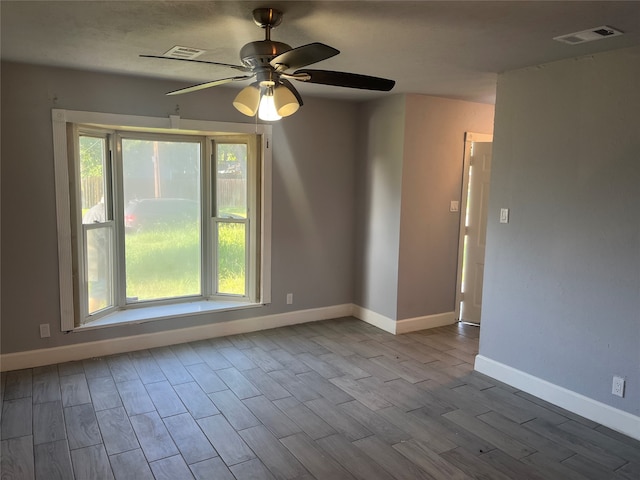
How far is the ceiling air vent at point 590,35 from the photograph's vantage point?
96.5 inches

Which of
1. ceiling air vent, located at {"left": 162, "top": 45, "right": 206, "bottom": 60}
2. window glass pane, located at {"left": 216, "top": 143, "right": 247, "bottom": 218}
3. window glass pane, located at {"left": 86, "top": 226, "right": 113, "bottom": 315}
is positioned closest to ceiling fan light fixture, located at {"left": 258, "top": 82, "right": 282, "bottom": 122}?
ceiling air vent, located at {"left": 162, "top": 45, "right": 206, "bottom": 60}

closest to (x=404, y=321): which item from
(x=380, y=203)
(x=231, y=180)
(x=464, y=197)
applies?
(x=380, y=203)

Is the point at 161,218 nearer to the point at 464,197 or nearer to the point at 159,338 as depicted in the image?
the point at 159,338

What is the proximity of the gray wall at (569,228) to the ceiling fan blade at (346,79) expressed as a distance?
1461 mm

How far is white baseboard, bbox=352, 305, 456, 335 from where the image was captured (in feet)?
15.3

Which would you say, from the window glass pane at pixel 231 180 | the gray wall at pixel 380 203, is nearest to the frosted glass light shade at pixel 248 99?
the window glass pane at pixel 231 180

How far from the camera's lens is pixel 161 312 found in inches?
170

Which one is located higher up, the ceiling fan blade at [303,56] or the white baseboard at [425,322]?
the ceiling fan blade at [303,56]

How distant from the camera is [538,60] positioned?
3143 mm

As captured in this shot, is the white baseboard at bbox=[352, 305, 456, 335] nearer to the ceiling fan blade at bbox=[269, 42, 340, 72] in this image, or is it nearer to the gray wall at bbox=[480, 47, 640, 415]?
the gray wall at bbox=[480, 47, 640, 415]

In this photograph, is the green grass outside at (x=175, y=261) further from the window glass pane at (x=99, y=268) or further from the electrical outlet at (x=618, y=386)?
the electrical outlet at (x=618, y=386)

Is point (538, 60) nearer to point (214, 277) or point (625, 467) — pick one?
point (625, 467)

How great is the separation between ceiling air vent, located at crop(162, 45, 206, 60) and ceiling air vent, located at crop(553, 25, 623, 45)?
2.16m

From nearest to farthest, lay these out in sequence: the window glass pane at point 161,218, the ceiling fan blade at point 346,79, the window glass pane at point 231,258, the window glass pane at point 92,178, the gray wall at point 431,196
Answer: the ceiling fan blade at point 346,79
the window glass pane at point 92,178
the window glass pane at point 161,218
the gray wall at point 431,196
the window glass pane at point 231,258
